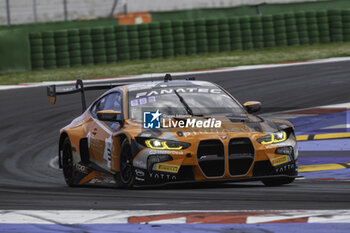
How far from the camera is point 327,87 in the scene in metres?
17.7

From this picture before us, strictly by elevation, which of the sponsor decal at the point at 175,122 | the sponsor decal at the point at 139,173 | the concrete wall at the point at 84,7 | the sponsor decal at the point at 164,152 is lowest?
the sponsor decal at the point at 139,173

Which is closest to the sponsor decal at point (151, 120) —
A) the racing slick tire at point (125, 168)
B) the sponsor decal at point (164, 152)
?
the racing slick tire at point (125, 168)

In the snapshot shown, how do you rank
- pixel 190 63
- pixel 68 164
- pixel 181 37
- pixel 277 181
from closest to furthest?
pixel 277 181
pixel 68 164
pixel 190 63
pixel 181 37

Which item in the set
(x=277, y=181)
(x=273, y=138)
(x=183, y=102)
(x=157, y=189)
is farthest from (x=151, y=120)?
(x=277, y=181)

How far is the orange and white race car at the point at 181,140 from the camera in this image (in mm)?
7703

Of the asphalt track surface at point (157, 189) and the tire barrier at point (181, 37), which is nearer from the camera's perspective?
the asphalt track surface at point (157, 189)

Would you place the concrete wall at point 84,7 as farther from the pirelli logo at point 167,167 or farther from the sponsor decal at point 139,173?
the pirelli logo at point 167,167

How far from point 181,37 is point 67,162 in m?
16.7

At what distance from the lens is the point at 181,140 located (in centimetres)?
771

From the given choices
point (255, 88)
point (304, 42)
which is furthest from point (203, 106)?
point (304, 42)

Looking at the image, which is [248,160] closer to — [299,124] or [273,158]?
[273,158]

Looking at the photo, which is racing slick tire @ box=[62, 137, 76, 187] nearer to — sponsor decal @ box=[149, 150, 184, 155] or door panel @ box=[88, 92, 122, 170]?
door panel @ box=[88, 92, 122, 170]

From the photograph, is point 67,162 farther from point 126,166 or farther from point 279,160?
point 279,160

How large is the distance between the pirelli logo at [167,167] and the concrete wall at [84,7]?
25454 millimetres
